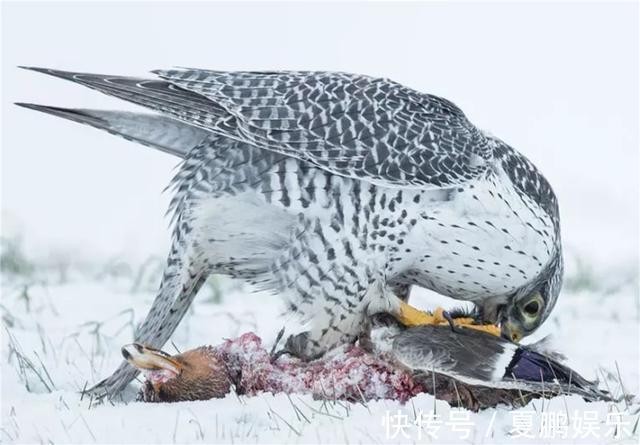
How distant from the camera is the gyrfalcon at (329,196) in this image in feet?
16.1

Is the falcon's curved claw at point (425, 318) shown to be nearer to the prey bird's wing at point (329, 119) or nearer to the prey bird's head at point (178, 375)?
the prey bird's wing at point (329, 119)

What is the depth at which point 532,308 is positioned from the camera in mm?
5516

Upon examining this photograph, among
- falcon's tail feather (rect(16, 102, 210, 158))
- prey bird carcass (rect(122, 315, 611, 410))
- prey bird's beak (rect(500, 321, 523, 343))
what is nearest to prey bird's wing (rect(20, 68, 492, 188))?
falcon's tail feather (rect(16, 102, 210, 158))

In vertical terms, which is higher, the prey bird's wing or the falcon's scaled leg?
the prey bird's wing

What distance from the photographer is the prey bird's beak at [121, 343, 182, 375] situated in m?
4.59

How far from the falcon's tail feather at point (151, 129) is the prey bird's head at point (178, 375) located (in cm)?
105

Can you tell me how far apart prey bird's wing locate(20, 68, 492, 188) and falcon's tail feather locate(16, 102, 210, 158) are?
240 millimetres

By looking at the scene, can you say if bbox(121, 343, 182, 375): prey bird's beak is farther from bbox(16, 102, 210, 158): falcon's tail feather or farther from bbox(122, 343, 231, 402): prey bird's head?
bbox(16, 102, 210, 158): falcon's tail feather

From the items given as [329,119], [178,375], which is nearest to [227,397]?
[178,375]

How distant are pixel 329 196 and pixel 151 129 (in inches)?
39.6

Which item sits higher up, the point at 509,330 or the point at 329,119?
the point at 329,119

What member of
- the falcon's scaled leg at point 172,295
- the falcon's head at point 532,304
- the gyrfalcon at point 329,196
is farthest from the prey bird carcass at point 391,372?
the falcon's head at point 532,304

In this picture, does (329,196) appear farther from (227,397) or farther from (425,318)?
(227,397)

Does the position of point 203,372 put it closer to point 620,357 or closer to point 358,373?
point 358,373
